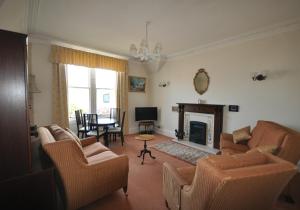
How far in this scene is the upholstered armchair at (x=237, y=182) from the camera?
3.60 feet

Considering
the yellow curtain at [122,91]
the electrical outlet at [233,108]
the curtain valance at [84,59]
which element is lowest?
the electrical outlet at [233,108]

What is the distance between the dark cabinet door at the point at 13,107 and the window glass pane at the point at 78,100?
352cm

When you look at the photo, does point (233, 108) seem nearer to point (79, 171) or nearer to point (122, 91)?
A: point (122, 91)

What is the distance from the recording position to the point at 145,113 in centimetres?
595

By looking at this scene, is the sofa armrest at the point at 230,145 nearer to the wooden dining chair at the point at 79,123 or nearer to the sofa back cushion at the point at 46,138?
the sofa back cushion at the point at 46,138

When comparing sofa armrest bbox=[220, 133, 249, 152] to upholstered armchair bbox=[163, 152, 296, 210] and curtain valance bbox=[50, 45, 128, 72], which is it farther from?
curtain valance bbox=[50, 45, 128, 72]

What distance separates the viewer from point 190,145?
4.63m

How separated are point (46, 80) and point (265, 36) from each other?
514cm

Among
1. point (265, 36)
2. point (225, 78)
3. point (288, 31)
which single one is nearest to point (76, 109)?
point (225, 78)

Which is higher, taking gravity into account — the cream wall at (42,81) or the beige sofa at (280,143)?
the cream wall at (42,81)

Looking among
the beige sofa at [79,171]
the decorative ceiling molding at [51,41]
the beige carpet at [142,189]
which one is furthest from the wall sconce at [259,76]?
the decorative ceiling molding at [51,41]

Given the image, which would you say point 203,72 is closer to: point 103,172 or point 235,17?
point 235,17

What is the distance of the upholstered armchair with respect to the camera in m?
1.10

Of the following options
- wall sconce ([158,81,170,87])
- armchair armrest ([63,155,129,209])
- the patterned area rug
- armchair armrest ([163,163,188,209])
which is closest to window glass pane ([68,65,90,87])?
wall sconce ([158,81,170,87])
